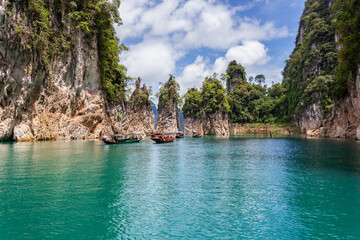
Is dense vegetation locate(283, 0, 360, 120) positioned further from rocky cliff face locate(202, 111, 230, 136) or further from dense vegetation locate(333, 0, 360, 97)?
rocky cliff face locate(202, 111, 230, 136)

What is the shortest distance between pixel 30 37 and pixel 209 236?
4183 cm

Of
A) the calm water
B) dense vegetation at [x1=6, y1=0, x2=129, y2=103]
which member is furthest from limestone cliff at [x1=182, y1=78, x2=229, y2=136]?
the calm water

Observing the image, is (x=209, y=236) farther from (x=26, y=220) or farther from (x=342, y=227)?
(x=26, y=220)

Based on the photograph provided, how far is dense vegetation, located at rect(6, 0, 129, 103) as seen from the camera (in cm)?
3619

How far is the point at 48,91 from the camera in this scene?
40.0 meters

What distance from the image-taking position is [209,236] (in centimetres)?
670

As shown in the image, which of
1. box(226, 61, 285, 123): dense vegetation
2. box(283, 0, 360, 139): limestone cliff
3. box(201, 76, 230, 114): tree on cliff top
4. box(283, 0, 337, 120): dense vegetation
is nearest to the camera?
box(283, 0, 360, 139): limestone cliff

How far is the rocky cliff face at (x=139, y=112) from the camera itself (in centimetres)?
7769

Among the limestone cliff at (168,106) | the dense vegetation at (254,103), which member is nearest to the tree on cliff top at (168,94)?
the limestone cliff at (168,106)

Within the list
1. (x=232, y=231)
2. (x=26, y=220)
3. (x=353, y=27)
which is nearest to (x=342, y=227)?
(x=232, y=231)

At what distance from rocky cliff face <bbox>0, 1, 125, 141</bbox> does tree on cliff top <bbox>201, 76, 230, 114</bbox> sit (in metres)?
41.6

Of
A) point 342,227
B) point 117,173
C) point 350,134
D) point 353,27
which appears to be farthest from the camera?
point 350,134

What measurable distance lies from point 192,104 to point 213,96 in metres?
11.1

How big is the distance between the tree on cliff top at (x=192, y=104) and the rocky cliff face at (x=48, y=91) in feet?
145
